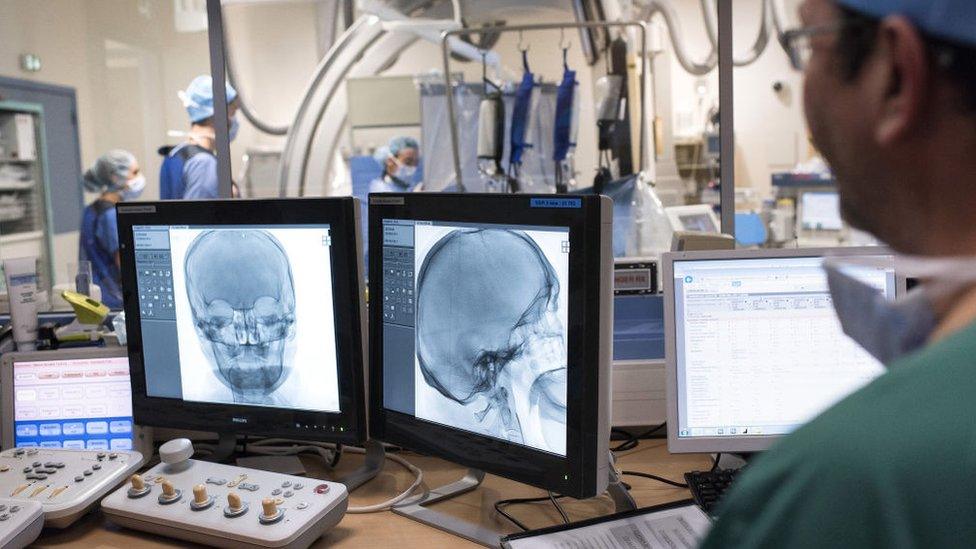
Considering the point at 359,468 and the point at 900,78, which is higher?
the point at 900,78

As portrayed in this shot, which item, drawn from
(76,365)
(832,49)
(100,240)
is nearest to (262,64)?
(100,240)

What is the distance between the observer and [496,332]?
4.12 feet

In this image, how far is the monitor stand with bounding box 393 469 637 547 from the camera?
1256 millimetres

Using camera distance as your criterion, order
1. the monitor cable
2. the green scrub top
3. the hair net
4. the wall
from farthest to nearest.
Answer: the wall < the hair net < the monitor cable < the green scrub top

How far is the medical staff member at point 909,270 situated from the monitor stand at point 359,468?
1.05 meters

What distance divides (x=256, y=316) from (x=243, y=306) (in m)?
0.03

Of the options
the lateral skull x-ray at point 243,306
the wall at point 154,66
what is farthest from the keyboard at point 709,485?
the wall at point 154,66

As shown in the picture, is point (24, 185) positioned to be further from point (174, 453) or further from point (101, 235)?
point (174, 453)

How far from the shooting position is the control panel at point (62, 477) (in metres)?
1.31

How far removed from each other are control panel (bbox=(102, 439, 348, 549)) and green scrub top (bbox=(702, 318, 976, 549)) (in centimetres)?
89

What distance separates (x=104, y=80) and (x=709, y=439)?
6022mm

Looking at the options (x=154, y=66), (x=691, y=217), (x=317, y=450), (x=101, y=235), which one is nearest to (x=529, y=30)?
(x=691, y=217)

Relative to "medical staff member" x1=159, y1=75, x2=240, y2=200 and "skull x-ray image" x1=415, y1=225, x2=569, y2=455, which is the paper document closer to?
"skull x-ray image" x1=415, y1=225, x2=569, y2=455

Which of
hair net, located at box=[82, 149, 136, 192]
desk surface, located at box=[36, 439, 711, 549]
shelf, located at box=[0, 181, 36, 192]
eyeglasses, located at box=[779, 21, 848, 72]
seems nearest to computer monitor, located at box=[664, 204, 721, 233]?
desk surface, located at box=[36, 439, 711, 549]
